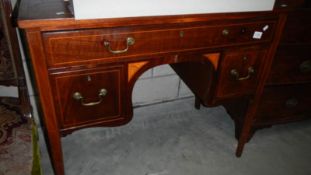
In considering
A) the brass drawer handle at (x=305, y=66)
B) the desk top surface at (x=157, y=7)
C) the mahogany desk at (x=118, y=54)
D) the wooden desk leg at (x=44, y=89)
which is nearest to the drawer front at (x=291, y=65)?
the brass drawer handle at (x=305, y=66)

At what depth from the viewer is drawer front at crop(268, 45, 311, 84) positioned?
40.9 inches

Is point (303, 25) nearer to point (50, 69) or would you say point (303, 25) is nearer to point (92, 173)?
point (50, 69)

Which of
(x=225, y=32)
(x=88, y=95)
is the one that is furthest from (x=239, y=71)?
(x=88, y=95)

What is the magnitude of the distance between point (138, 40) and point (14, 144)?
46 cm

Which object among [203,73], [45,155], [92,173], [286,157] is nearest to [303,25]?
[203,73]

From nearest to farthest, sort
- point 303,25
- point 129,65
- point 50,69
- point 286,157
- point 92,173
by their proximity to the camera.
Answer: point 50,69 → point 129,65 → point 303,25 → point 92,173 → point 286,157

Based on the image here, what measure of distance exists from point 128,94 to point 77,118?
17 cm

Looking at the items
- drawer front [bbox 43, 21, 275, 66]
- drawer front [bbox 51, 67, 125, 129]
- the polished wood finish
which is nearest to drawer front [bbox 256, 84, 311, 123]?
drawer front [bbox 43, 21, 275, 66]

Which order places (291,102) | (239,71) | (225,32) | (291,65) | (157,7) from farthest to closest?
(291,102) → (291,65) → (239,71) → (225,32) → (157,7)

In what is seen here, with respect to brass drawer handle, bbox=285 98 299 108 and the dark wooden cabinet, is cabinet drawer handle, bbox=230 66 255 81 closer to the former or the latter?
the dark wooden cabinet

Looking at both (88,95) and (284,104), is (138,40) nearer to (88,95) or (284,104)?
(88,95)

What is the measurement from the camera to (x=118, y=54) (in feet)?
2.39

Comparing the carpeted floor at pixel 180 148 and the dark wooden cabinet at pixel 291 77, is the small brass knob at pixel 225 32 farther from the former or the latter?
the carpeted floor at pixel 180 148

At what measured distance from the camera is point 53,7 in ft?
2.27
